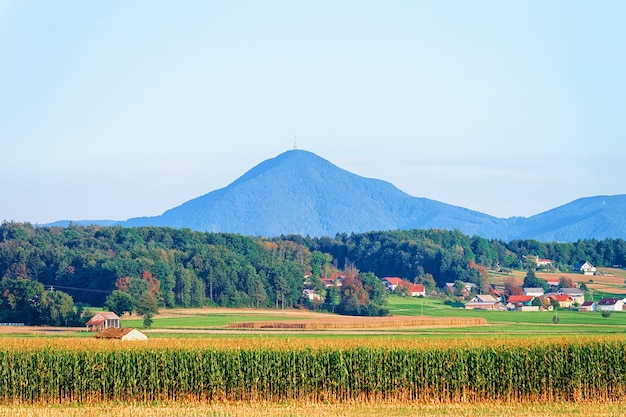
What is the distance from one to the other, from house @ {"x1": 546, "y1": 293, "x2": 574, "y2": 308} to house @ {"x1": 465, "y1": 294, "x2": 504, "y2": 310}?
7.00 metres

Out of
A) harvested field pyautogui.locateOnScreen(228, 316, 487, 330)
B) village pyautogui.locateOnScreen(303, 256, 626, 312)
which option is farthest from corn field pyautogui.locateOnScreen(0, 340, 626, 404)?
village pyautogui.locateOnScreen(303, 256, 626, 312)

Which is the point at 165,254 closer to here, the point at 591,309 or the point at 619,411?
the point at 591,309

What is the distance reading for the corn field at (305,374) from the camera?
41.0 metres

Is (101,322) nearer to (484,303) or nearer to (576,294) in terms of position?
(484,303)

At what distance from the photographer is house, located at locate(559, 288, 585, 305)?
14749cm

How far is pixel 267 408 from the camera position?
38.2m

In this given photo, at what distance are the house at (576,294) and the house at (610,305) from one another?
6.24 metres

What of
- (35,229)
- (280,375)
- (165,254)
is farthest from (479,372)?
(35,229)

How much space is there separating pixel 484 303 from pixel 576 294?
15.7 m

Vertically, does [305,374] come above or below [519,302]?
below

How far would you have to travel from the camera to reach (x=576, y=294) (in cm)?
15238

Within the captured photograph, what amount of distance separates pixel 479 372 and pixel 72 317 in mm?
69691

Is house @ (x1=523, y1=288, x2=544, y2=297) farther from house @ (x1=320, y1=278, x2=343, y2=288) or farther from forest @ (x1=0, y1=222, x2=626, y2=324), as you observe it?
house @ (x1=320, y1=278, x2=343, y2=288)

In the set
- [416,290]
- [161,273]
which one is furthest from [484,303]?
[161,273]
